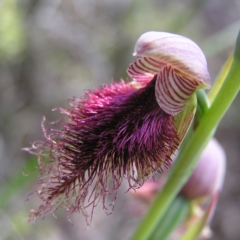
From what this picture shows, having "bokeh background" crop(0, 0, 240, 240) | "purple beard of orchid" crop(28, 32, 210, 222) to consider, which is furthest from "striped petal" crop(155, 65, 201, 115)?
"bokeh background" crop(0, 0, 240, 240)

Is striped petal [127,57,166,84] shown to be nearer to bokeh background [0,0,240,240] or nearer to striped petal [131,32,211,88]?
striped petal [131,32,211,88]

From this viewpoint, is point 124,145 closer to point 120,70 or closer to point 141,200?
point 141,200

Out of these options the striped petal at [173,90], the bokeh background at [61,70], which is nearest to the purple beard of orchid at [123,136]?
the striped petal at [173,90]

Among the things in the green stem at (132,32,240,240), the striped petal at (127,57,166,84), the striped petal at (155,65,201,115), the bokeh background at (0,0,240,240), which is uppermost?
the bokeh background at (0,0,240,240)

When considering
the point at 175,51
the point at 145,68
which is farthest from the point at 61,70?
the point at 175,51

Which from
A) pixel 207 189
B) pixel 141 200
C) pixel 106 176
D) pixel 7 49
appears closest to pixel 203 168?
pixel 207 189

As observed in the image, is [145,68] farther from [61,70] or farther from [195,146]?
[61,70]

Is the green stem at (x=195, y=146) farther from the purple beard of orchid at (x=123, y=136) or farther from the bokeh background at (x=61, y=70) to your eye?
the bokeh background at (x=61, y=70)
